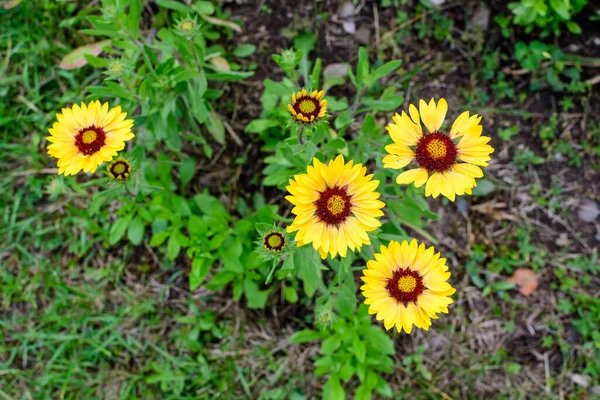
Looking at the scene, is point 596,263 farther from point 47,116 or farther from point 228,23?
point 47,116

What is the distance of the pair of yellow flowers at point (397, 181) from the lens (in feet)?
7.52

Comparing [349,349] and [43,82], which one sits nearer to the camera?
[349,349]

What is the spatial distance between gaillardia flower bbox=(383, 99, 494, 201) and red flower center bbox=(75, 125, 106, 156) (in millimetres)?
1295

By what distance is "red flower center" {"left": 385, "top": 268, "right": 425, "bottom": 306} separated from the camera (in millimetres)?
2396

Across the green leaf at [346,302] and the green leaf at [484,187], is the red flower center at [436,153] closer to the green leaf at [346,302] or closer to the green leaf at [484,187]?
the green leaf at [346,302]

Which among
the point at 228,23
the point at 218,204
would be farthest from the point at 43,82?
the point at 218,204

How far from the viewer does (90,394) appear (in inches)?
144

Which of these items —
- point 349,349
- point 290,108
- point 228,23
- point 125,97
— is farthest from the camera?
point 228,23

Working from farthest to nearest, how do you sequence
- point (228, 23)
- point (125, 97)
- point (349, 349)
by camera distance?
point (228, 23), point (349, 349), point (125, 97)

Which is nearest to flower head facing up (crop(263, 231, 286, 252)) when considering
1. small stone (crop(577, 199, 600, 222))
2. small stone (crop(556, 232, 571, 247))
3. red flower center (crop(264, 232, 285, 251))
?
red flower center (crop(264, 232, 285, 251))

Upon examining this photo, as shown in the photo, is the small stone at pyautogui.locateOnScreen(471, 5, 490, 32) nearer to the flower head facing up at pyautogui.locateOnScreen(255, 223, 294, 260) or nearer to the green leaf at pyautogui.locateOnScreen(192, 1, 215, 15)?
the green leaf at pyautogui.locateOnScreen(192, 1, 215, 15)

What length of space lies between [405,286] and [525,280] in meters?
1.72

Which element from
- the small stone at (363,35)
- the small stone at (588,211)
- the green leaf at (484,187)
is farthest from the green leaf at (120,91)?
the small stone at (588,211)

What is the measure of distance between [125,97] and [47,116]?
1321 millimetres
